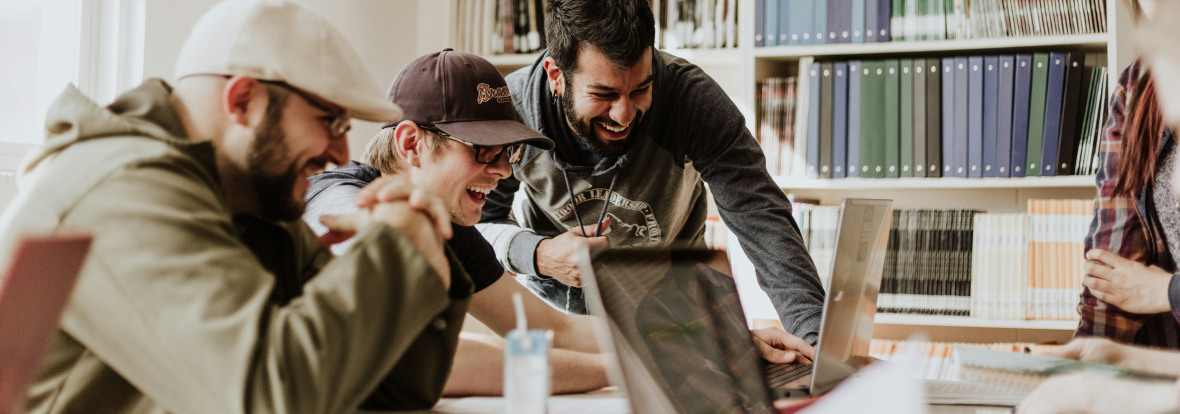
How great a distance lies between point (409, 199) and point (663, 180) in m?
1.26

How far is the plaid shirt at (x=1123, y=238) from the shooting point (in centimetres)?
171

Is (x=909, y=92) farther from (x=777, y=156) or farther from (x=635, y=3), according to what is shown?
(x=635, y=3)

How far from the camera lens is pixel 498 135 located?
5.18 feet

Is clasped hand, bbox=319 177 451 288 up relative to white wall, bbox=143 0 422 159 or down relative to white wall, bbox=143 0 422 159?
down

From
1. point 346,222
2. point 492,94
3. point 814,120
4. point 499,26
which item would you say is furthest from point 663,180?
point 346,222

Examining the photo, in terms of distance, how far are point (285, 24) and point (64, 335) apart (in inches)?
14.3

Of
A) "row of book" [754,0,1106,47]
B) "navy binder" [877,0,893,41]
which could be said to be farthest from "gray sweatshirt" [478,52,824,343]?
"navy binder" [877,0,893,41]

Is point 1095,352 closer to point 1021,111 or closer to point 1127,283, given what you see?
point 1127,283

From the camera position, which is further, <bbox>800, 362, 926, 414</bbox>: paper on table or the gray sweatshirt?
the gray sweatshirt

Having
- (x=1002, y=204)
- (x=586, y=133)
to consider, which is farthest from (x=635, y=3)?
(x=1002, y=204)

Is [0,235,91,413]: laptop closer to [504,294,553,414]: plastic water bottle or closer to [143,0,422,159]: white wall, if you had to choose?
[504,294,553,414]: plastic water bottle

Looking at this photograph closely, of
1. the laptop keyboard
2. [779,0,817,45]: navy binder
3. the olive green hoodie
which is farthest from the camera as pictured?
[779,0,817,45]: navy binder

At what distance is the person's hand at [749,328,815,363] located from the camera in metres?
1.47

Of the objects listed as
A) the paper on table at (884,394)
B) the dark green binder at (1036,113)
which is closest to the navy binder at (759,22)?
the dark green binder at (1036,113)
